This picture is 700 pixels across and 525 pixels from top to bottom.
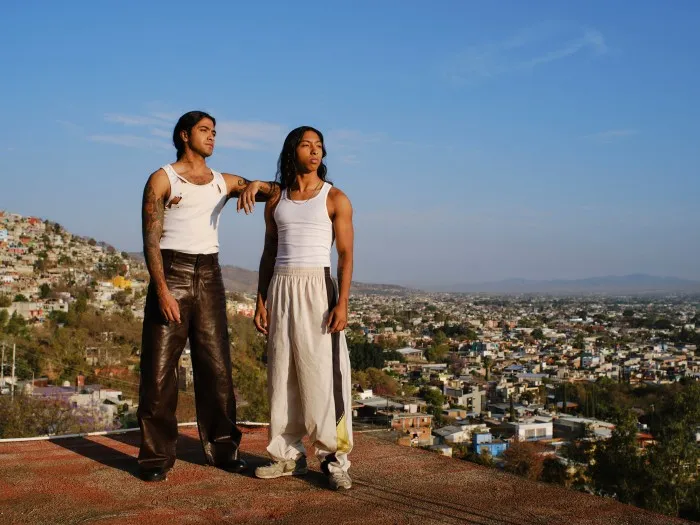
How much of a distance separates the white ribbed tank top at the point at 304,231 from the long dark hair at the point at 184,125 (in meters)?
0.50

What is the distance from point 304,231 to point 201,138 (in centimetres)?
59

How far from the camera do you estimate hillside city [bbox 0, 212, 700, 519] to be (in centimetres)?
1700

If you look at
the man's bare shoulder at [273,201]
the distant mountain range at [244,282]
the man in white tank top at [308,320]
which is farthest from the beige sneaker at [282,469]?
the distant mountain range at [244,282]

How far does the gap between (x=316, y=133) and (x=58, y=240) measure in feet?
214

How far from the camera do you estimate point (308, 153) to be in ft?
→ 9.84

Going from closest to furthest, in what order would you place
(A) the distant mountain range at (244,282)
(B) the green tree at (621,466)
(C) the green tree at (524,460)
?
(B) the green tree at (621,466), (C) the green tree at (524,460), (A) the distant mountain range at (244,282)

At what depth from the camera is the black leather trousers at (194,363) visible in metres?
3.04

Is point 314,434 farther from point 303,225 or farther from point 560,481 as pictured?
point 560,481

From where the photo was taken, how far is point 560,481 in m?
17.9

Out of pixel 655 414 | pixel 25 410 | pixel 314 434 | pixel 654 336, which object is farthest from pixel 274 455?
pixel 654 336

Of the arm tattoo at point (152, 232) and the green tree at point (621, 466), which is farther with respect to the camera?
the green tree at point (621, 466)

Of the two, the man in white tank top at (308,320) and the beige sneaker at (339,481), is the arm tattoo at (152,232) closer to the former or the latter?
the man in white tank top at (308,320)

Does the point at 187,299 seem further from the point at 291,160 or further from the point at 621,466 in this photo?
the point at 621,466

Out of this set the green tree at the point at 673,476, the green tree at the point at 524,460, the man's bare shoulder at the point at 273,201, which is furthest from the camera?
the green tree at the point at 524,460
